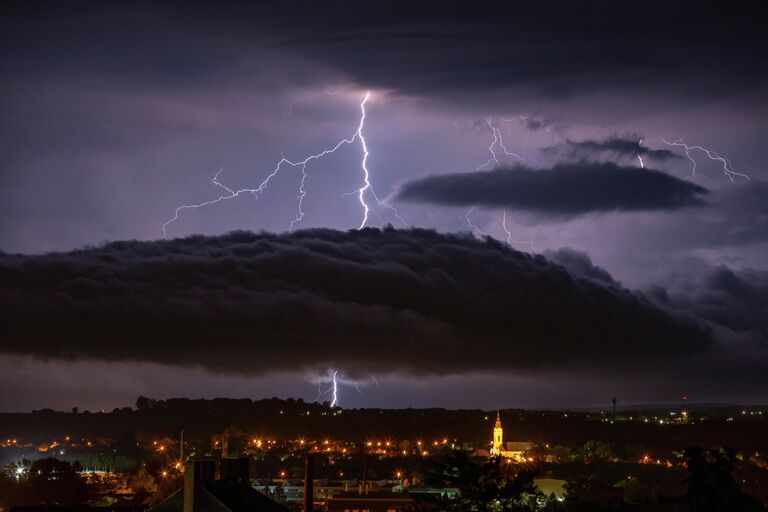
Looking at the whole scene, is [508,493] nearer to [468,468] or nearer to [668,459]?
[468,468]

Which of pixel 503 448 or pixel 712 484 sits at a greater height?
pixel 503 448

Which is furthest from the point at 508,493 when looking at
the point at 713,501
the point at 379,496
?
the point at 379,496

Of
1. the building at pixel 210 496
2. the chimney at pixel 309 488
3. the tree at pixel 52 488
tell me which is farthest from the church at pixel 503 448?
the building at pixel 210 496

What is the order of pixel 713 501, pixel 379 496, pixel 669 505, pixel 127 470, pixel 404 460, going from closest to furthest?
pixel 713 501 < pixel 669 505 < pixel 379 496 < pixel 127 470 < pixel 404 460

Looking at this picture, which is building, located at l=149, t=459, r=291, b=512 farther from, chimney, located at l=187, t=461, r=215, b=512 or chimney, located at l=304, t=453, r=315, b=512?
chimney, located at l=304, t=453, r=315, b=512

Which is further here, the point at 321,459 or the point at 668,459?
the point at 668,459

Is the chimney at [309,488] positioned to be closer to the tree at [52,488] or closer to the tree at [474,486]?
the tree at [474,486]

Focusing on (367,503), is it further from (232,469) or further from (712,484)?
(712,484)

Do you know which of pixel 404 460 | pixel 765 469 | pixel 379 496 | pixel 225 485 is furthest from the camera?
pixel 404 460

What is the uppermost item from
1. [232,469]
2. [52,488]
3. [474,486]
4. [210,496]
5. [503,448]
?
[503,448]

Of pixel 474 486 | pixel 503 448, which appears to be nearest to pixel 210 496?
pixel 474 486

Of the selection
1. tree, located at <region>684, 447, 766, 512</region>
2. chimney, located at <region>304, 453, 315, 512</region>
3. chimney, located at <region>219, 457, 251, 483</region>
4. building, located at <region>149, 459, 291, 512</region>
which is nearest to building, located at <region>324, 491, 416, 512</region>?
chimney, located at <region>304, 453, 315, 512</region>
